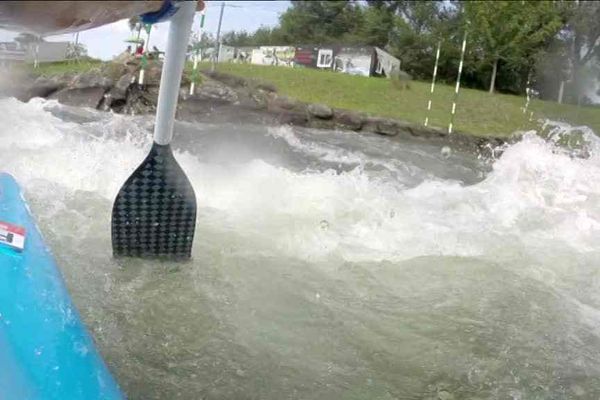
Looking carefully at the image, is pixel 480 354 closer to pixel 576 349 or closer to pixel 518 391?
pixel 518 391

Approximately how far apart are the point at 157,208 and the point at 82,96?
966 centimetres

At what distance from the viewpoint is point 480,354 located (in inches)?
91.7

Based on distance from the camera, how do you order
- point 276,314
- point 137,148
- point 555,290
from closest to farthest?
point 276,314, point 555,290, point 137,148

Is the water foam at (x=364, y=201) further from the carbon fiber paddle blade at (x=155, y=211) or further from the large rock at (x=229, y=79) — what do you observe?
the large rock at (x=229, y=79)

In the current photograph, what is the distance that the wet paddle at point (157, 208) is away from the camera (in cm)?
273

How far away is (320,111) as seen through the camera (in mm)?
12422

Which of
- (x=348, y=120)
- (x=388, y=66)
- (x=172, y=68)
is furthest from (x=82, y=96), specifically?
(x=172, y=68)

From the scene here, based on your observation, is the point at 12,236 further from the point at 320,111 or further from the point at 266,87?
the point at 266,87

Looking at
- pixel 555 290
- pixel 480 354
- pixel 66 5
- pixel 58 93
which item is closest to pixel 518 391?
pixel 480 354

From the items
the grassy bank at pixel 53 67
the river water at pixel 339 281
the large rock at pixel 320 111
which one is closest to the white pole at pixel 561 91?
the large rock at pixel 320 111

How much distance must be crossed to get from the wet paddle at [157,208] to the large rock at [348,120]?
31.5 ft

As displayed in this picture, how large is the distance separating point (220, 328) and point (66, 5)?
1.62m

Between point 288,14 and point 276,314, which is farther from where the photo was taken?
point 288,14

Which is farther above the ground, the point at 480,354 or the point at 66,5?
the point at 66,5
